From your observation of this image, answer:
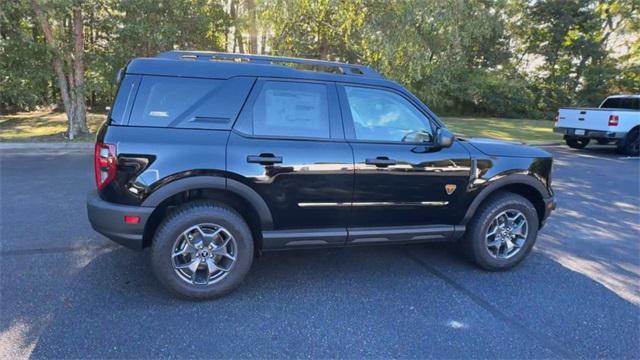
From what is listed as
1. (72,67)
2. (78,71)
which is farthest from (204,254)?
(72,67)

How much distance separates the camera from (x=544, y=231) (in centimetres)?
545

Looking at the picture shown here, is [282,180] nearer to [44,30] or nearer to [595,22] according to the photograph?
[44,30]

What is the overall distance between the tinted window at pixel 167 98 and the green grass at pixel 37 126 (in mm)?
9195

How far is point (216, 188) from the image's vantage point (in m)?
3.36

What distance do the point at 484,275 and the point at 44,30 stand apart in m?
11.4

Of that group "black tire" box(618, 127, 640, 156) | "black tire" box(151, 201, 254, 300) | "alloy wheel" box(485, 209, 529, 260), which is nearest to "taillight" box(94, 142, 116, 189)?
"black tire" box(151, 201, 254, 300)

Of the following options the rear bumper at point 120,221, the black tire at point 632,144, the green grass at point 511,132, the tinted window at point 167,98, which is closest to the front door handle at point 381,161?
the tinted window at point 167,98

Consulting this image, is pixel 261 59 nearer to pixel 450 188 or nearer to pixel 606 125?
pixel 450 188

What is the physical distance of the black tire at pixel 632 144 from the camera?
12.5 m

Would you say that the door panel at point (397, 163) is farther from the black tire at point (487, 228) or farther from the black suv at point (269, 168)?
the black tire at point (487, 228)

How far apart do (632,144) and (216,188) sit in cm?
1335

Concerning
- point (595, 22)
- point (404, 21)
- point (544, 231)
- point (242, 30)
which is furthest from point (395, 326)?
point (595, 22)

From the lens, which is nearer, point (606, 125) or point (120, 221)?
point (120, 221)

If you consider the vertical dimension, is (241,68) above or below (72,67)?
below
